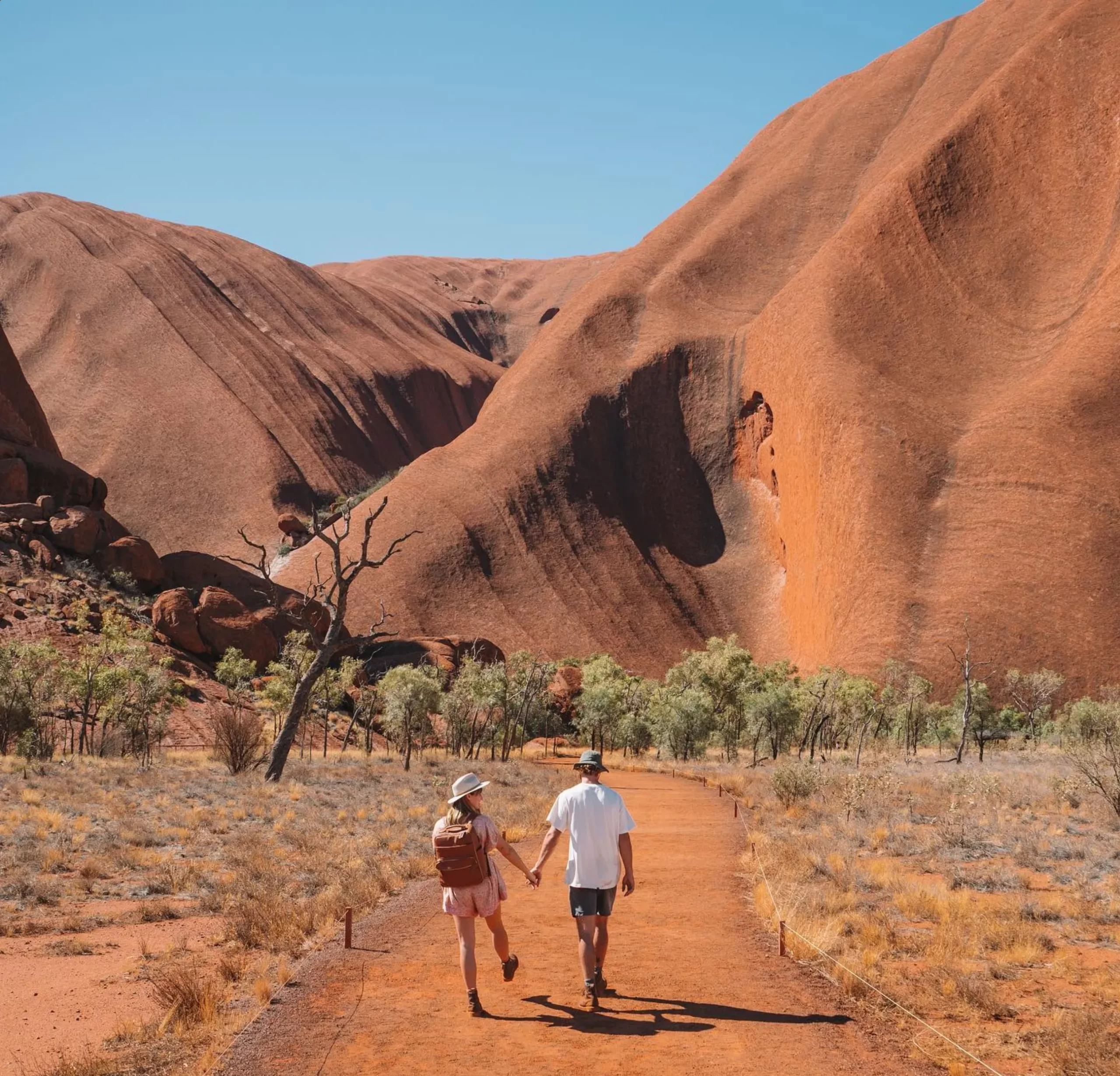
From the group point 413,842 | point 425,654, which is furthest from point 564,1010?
point 425,654

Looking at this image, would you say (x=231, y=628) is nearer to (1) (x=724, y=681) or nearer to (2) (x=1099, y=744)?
(1) (x=724, y=681)

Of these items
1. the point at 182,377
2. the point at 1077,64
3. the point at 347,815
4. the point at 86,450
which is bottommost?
the point at 347,815

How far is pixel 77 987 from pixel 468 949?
3.71m

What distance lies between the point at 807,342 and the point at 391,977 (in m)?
74.4

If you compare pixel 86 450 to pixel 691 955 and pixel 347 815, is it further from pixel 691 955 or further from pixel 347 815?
pixel 691 955

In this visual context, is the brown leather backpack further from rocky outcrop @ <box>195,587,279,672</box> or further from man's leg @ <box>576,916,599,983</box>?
rocky outcrop @ <box>195,587,279,672</box>

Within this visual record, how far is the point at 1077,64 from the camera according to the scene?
265 ft

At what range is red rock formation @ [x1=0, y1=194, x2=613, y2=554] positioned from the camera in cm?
9544

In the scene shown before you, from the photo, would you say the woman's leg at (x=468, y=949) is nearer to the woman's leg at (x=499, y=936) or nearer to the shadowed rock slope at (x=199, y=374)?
the woman's leg at (x=499, y=936)

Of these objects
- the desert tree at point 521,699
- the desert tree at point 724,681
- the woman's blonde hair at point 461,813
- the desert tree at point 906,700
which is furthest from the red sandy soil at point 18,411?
the woman's blonde hair at point 461,813

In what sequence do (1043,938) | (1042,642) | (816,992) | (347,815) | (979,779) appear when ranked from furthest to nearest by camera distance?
(1042,642) < (979,779) < (347,815) < (1043,938) < (816,992)

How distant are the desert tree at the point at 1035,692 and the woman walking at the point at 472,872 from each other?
53.0 meters

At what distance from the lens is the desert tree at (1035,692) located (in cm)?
5666

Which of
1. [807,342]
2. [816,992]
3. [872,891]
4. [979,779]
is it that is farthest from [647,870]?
[807,342]
